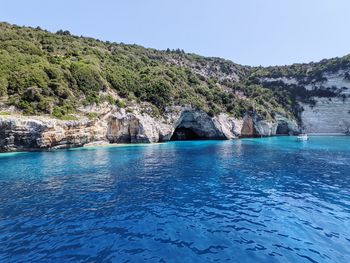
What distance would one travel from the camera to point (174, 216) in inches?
493

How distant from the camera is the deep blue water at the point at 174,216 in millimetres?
8961

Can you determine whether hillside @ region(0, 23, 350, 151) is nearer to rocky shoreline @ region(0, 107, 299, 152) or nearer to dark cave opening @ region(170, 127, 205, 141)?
rocky shoreline @ region(0, 107, 299, 152)

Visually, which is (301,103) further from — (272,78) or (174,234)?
(174,234)

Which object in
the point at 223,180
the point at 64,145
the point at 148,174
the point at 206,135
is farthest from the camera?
the point at 206,135

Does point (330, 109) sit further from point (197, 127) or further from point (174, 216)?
point (174, 216)

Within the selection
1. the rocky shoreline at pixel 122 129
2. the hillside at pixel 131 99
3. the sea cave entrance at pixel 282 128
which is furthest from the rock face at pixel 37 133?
the sea cave entrance at pixel 282 128

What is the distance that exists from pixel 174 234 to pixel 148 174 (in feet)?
39.2

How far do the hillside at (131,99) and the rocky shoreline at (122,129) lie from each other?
144 millimetres

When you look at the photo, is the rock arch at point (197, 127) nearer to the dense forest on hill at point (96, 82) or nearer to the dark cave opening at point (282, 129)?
the dense forest on hill at point (96, 82)

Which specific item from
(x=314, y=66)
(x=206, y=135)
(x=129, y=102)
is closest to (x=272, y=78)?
(x=314, y=66)

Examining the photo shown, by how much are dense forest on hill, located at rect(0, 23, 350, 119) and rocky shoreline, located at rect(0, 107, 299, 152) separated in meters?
2.37

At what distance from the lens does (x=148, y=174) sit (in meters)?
22.2

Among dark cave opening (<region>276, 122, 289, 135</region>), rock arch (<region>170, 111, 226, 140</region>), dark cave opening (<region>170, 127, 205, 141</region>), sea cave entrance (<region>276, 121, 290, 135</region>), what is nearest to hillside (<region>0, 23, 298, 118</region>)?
rock arch (<region>170, 111, 226, 140</region>)

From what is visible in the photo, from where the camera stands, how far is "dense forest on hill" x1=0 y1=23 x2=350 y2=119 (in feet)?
137
